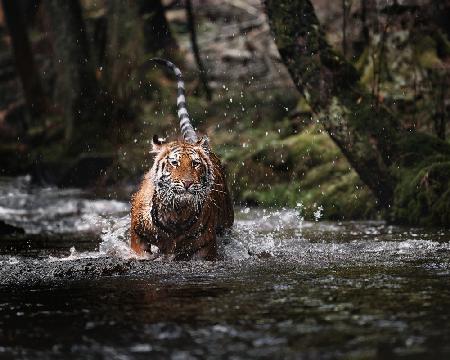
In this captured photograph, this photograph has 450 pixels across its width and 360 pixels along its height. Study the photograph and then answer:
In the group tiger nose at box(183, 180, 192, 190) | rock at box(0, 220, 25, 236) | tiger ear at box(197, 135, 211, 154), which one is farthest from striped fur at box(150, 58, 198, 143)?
rock at box(0, 220, 25, 236)

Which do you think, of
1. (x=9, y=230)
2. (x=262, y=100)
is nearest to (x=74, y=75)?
(x=262, y=100)

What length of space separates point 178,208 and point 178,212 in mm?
34

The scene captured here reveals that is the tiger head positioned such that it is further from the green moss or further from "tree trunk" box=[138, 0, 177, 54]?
"tree trunk" box=[138, 0, 177, 54]

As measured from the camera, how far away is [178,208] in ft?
23.5

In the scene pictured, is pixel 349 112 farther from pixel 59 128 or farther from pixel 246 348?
pixel 59 128

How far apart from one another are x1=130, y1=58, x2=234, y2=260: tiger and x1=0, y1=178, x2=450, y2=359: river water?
24cm

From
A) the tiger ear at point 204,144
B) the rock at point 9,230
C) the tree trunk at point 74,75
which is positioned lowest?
the rock at point 9,230

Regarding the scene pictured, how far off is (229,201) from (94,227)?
9.11 feet

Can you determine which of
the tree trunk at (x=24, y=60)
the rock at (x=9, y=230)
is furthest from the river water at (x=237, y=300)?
the tree trunk at (x=24, y=60)

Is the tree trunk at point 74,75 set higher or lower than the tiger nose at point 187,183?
higher

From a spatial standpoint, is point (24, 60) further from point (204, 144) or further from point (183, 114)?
point (204, 144)

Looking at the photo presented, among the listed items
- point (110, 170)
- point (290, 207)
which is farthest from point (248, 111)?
point (290, 207)

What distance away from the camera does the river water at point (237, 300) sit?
3.72 meters

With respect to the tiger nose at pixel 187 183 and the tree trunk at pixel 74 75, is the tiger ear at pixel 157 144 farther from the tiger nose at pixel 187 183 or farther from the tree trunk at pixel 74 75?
the tree trunk at pixel 74 75
